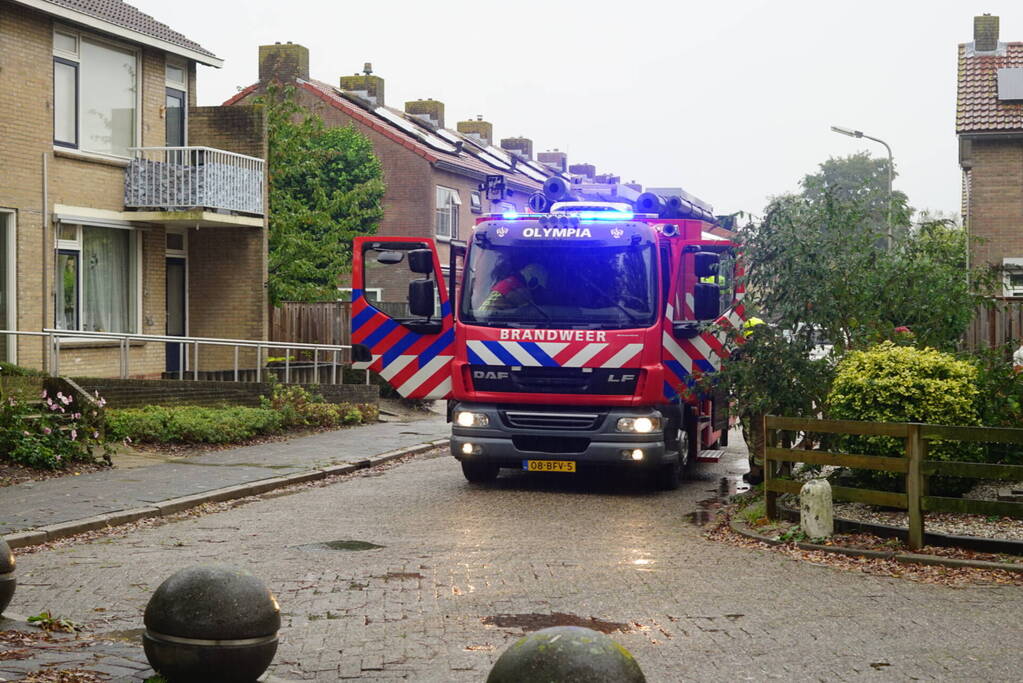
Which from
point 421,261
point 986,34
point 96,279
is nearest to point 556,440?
point 421,261

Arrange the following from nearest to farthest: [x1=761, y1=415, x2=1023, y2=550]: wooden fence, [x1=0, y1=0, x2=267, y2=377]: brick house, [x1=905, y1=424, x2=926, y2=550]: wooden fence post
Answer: [x1=761, y1=415, x2=1023, y2=550]: wooden fence
[x1=905, y1=424, x2=926, y2=550]: wooden fence post
[x1=0, y1=0, x2=267, y2=377]: brick house

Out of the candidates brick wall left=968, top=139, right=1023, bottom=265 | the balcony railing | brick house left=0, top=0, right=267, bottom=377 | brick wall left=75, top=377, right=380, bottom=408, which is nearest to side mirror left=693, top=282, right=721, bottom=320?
brick wall left=75, top=377, right=380, bottom=408

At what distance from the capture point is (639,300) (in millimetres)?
13867

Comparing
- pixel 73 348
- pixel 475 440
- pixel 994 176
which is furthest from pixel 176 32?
pixel 994 176

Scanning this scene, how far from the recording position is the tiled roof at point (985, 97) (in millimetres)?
29891

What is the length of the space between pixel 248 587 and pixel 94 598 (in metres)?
2.93

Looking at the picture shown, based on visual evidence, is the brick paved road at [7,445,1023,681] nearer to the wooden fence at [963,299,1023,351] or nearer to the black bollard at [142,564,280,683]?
the black bollard at [142,564,280,683]

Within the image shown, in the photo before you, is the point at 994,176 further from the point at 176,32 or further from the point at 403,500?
the point at 403,500

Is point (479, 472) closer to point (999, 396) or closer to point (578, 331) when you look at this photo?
point (578, 331)

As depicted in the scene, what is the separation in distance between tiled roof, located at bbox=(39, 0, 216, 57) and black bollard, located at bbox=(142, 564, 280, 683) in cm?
1785

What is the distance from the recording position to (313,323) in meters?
28.4

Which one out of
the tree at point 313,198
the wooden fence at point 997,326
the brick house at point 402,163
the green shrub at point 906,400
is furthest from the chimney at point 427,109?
the green shrub at point 906,400

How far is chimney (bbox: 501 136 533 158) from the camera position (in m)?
66.1

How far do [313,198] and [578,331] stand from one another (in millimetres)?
25462
